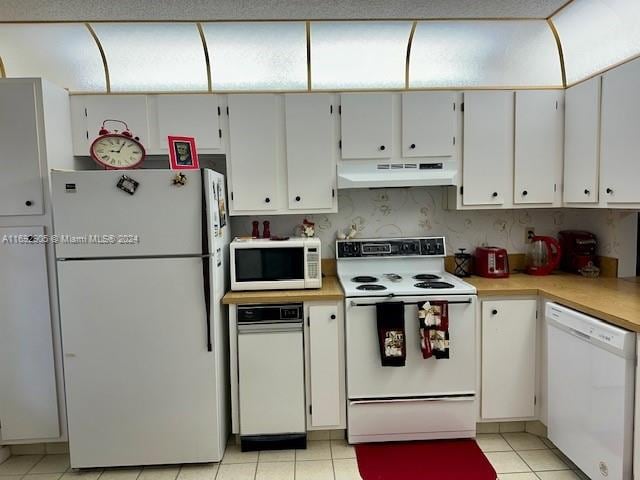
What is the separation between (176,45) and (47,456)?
114 inches

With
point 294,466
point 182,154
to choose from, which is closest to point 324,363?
point 294,466

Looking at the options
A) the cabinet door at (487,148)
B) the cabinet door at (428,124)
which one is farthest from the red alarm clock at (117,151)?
the cabinet door at (487,148)

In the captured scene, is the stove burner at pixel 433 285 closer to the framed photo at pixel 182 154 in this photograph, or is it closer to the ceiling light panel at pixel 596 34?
the framed photo at pixel 182 154

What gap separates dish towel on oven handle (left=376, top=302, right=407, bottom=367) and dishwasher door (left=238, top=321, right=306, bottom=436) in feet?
1.67

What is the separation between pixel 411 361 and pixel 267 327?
3.03 feet

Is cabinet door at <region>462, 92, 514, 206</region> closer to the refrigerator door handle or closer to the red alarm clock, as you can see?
the refrigerator door handle

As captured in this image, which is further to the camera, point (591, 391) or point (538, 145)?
point (538, 145)

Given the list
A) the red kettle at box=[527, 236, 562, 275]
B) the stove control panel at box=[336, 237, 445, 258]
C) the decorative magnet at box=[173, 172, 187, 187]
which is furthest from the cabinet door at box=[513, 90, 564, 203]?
the decorative magnet at box=[173, 172, 187, 187]

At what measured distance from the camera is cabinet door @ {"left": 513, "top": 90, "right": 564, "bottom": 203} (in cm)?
276

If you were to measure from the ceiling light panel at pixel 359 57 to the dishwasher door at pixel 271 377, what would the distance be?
5.76 ft

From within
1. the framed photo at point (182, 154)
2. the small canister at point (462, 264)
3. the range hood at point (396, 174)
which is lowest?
the small canister at point (462, 264)

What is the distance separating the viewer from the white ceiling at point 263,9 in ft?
7.64

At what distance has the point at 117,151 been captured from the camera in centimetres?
239

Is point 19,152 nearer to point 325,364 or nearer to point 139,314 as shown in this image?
point 139,314
